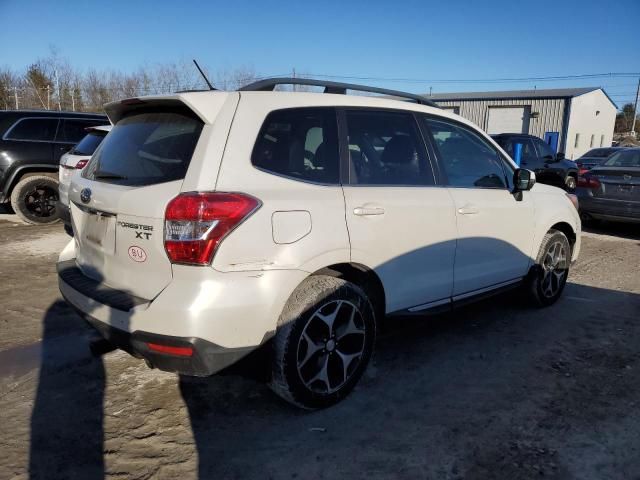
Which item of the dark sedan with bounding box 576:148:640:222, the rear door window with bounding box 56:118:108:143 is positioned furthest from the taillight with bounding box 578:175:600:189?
the rear door window with bounding box 56:118:108:143

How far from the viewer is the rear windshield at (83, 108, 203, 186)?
8.56 ft

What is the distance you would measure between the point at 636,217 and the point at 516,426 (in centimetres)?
686

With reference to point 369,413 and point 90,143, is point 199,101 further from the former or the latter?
point 90,143

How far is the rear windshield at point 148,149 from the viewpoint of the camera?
2609 mm

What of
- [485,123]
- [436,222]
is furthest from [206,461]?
[485,123]

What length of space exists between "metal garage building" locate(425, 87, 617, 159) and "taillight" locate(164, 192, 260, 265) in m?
34.9

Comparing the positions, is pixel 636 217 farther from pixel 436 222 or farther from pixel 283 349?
pixel 283 349

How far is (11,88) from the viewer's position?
28891 millimetres

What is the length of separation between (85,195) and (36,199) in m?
6.63

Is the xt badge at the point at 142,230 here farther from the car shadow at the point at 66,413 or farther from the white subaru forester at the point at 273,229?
the car shadow at the point at 66,413

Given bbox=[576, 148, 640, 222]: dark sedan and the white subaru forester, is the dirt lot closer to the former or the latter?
the white subaru forester

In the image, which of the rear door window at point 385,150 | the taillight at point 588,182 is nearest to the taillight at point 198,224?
the rear door window at point 385,150

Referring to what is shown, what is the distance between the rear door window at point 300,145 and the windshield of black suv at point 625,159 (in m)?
8.01

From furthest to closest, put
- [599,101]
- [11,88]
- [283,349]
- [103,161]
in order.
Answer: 1. [599,101]
2. [11,88]
3. [103,161]
4. [283,349]
